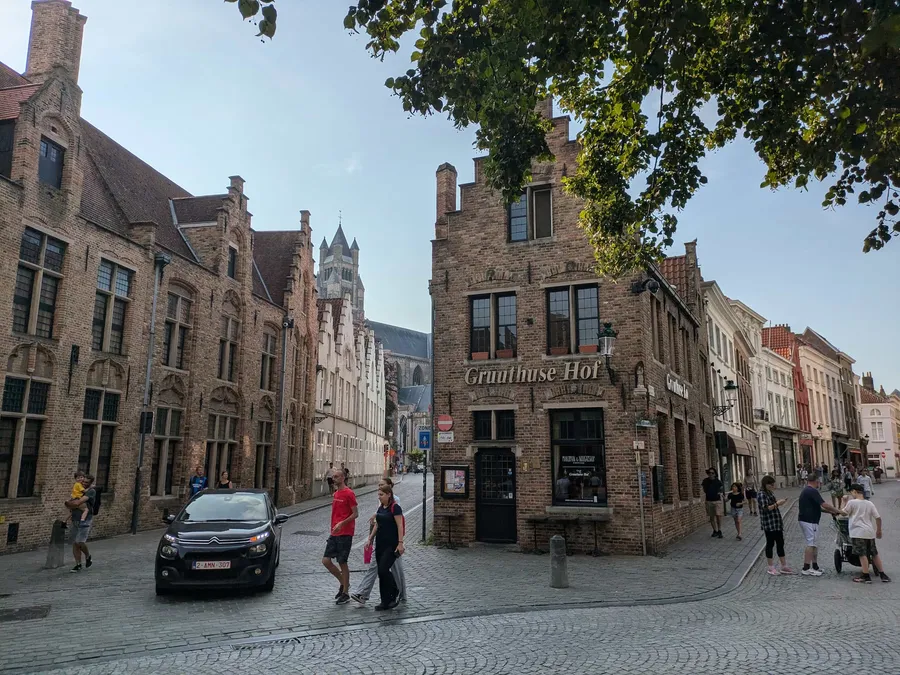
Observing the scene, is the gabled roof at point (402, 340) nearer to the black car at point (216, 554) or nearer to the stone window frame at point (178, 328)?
the stone window frame at point (178, 328)

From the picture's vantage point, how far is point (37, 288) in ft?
54.3

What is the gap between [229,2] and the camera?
19.9 ft

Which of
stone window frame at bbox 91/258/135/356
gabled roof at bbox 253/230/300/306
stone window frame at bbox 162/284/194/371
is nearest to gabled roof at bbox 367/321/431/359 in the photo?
gabled roof at bbox 253/230/300/306

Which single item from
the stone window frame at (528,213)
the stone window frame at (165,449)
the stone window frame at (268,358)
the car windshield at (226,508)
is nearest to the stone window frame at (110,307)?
the stone window frame at (165,449)

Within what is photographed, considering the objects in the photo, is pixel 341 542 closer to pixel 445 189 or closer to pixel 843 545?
pixel 843 545

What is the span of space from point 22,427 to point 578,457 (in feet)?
43.6

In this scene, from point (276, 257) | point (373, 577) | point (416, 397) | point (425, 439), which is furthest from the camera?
point (416, 397)

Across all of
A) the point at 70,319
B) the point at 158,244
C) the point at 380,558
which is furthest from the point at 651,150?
the point at 158,244

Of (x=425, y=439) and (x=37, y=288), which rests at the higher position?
(x=37, y=288)

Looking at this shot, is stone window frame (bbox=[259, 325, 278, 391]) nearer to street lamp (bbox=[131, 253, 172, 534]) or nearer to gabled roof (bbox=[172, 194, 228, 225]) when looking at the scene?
gabled roof (bbox=[172, 194, 228, 225])

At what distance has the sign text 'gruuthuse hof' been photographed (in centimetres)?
1606

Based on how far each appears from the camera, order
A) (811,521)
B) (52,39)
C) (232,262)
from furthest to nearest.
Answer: (232,262) < (52,39) < (811,521)

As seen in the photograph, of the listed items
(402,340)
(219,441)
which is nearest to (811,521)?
(219,441)

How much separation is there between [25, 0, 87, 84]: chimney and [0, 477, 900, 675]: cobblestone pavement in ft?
44.5
